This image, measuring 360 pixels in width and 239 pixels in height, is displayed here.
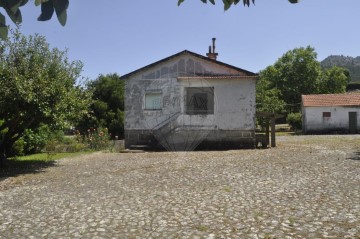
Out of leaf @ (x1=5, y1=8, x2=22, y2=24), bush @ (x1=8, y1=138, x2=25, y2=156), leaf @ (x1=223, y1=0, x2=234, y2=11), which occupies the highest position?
leaf @ (x1=223, y1=0, x2=234, y2=11)

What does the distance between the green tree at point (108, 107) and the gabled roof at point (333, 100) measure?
69.1 ft

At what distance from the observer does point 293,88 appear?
199 feet

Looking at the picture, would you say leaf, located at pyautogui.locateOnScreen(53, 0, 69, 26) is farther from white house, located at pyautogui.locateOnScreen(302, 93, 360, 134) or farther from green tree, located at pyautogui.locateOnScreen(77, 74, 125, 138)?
white house, located at pyautogui.locateOnScreen(302, 93, 360, 134)

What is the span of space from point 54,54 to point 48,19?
15.2m

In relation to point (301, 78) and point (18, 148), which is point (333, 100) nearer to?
point (301, 78)

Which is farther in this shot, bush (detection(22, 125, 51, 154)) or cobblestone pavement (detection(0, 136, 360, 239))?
bush (detection(22, 125, 51, 154))

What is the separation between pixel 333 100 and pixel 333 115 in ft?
6.95

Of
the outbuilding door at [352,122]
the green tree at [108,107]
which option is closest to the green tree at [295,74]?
the outbuilding door at [352,122]

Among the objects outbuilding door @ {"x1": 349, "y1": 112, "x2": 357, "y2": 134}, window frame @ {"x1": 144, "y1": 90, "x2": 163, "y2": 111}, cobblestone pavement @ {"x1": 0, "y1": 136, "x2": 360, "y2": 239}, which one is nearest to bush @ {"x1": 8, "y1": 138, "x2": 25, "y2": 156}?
window frame @ {"x1": 144, "y1": 90, "x2": 163, "y2": 111}

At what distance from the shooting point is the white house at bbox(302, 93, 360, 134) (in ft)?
129

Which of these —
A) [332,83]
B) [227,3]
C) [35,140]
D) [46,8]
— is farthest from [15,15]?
[332,83]

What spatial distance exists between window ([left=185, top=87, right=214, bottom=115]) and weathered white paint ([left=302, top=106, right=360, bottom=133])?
22.2m

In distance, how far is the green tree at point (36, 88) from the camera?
12.9 meters

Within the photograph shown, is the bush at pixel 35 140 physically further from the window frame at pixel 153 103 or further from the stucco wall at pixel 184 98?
the window frame at pixel 153 103
